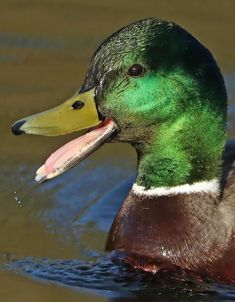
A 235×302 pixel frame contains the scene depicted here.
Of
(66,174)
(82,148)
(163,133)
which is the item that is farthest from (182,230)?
(66,174)

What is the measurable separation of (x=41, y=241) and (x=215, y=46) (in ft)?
10.2

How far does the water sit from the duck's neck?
1.70 feet

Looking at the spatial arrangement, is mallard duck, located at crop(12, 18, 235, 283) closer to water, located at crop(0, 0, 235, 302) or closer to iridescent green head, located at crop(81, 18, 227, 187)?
iridescent green head, located at crop(81, 18, 227, 187)

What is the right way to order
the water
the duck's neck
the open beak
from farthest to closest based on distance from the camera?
1. the water
2. the duck's neck
3. the open beak

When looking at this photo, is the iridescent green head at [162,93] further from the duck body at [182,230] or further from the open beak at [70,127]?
the duck body at [182,230]

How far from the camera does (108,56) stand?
6.63 metres

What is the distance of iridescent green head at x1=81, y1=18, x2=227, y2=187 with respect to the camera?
6.62 metres

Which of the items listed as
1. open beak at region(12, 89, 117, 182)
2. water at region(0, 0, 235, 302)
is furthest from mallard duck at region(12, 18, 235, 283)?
water at region(0, 0, 235, 302)

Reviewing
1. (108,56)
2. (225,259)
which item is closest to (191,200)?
(225,259)

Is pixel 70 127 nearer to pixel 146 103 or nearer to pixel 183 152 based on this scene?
pixel 146 103

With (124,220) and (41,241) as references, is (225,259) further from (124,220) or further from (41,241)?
(41,241)

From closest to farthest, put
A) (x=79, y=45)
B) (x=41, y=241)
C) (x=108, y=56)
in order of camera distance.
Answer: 1. (x=108, y=56)
2. (x=41, y=241)
3. (x=79, y=45)

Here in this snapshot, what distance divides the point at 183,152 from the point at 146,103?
356 mm

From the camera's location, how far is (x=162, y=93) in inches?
262
